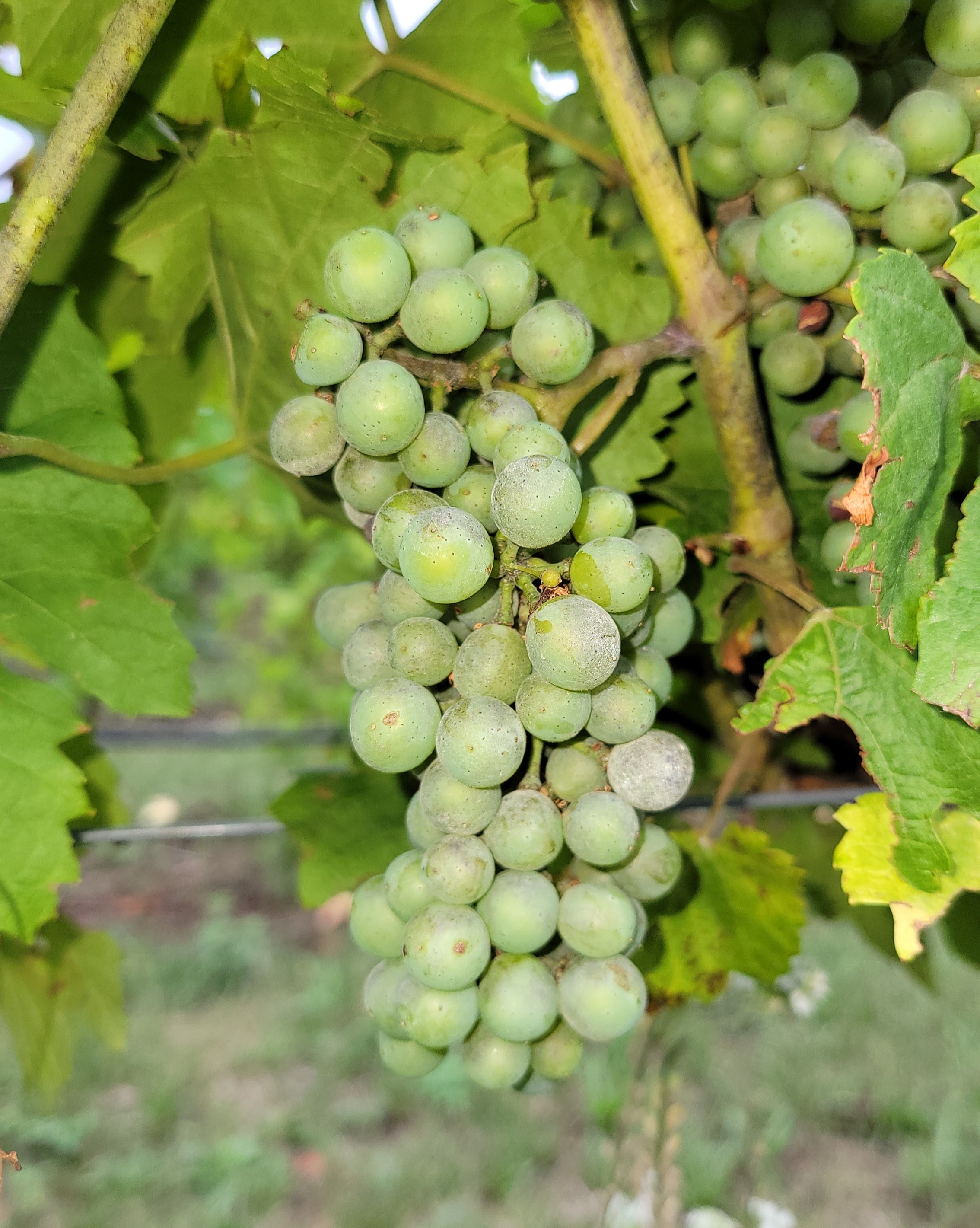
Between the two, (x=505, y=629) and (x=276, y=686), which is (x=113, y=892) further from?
(x=505, y=629)

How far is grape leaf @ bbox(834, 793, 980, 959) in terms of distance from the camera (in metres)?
0.55

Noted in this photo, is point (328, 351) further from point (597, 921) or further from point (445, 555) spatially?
point (597, 921)

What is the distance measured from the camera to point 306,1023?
263 centimetres

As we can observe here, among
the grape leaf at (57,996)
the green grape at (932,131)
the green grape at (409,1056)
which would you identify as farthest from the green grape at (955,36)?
the grape leaf at (57,996)

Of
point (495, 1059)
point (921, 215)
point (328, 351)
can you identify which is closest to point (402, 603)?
point (328, 351)

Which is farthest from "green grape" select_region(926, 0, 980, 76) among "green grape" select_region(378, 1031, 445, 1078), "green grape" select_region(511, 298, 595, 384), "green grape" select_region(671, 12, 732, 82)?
"green grape" select_region(378, 1031, 445, 1078)

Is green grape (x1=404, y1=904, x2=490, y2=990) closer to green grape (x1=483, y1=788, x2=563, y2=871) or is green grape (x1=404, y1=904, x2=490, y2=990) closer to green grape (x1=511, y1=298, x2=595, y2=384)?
green grape (x1=483, y1=788, x2=563, y2=871)

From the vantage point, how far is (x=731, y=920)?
2.47 ft

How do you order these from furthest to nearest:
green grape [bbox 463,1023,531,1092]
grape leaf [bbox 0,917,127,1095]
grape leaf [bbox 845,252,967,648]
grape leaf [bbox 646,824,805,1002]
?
grape leaf [bbox 0,917,127,1095] → grape leaf [bbox 646,824,805,1002] → green grape [bbox 463,1023,531,1092] → grape leaf [bbox 845,252,967,648]

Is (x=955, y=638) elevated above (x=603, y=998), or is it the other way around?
(x=955, y=638)

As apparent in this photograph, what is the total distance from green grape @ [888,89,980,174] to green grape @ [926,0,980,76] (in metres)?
0.02

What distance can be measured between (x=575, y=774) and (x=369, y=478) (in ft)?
0.62

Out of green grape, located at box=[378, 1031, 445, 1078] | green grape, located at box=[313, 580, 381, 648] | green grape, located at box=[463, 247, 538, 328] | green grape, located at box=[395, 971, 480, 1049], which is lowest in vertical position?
green grape, located at box=[378, 1031, 445, 1078]

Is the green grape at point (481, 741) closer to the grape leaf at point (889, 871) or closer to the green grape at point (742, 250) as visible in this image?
the grape leaf at point (889, 871)
